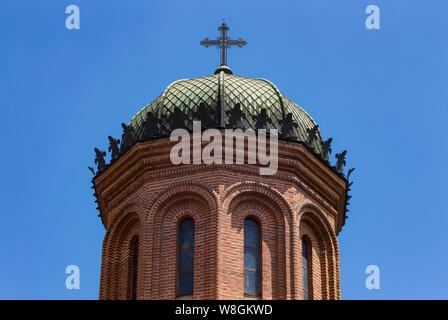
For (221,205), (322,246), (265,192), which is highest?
(265,192)

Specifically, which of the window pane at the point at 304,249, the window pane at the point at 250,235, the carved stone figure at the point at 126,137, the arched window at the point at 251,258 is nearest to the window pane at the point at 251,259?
the arched window at the point at 251,258

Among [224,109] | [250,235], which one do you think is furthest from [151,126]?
[250,235]

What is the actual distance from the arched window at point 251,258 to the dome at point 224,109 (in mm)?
2232

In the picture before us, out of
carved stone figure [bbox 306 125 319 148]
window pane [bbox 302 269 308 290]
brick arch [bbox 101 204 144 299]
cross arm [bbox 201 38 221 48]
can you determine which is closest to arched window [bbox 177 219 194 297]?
brick arch [bbox 101 204 144 299]

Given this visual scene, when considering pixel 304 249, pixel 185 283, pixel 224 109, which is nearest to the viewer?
pixel 185 283

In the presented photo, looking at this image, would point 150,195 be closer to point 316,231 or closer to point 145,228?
point 145,228

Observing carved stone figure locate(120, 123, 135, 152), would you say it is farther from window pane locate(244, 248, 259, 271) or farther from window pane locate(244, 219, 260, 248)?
window pane locate(244, 248, 259, 271)

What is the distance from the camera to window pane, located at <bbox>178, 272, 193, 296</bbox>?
26767 millimetres

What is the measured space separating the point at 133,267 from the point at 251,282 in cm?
314

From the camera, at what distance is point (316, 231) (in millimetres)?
29031

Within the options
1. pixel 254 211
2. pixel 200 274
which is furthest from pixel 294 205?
pixel 200 274

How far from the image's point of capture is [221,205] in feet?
89.8

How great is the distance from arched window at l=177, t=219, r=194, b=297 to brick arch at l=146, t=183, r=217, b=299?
0.44 ft

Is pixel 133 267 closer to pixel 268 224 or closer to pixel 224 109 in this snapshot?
pixel 268 224
